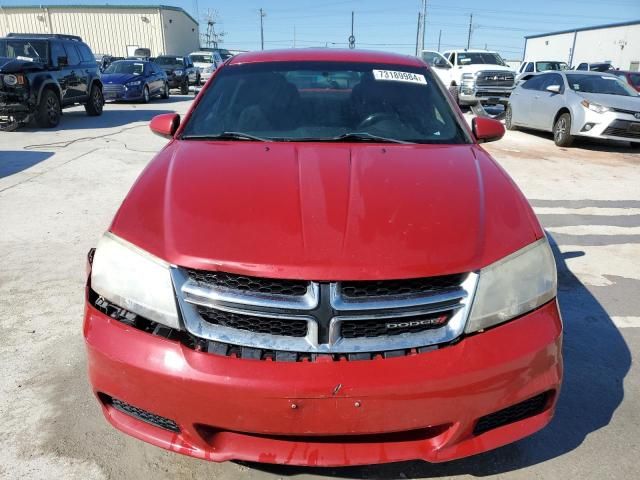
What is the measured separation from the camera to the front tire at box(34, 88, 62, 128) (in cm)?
1089

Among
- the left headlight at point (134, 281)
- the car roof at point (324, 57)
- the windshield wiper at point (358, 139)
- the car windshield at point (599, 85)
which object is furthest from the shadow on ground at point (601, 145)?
the left headlight at point (134, 281)

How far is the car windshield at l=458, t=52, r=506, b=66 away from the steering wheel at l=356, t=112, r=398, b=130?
18335 mm

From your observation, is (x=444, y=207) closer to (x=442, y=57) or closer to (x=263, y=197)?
(x=263, y=197)

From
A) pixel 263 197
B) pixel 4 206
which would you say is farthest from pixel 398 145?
pixel 4 206

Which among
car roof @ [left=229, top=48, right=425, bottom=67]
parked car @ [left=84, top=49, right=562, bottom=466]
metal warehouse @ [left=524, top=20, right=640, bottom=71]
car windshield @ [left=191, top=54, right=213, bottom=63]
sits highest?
metal warehouse @ [left=524, top=20, right=640, bottom=71]

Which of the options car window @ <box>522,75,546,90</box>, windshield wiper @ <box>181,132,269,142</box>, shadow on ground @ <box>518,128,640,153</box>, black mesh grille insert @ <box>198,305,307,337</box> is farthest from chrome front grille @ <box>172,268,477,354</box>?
car window @ <box>522,75,546,90</box>

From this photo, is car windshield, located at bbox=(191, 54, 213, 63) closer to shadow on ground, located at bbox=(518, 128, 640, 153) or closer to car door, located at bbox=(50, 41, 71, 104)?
car door, located at bbox=(50, 41, 71, 104)

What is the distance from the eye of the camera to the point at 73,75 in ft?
39.9

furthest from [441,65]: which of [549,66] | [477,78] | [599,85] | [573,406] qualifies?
[573,406]

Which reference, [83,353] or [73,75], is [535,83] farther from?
[83,353]

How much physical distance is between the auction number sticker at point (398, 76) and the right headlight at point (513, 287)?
1647mm

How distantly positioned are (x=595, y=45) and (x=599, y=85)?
45.4m

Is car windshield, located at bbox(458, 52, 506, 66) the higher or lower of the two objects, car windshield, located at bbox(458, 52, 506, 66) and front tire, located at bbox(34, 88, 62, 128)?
the higher

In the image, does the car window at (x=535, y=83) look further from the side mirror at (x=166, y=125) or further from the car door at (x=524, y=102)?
the side mirror at (x=166, y=125)
